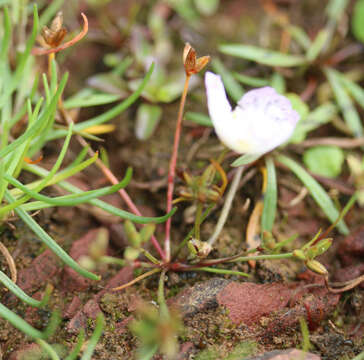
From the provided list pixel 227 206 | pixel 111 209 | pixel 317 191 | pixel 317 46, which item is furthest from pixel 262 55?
pixel 111 209

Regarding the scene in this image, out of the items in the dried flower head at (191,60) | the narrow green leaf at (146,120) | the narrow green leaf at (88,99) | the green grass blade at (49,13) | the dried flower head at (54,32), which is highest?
the green grass blade at (49,13)

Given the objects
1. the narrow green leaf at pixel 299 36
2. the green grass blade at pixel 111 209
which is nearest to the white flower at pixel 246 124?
the green grass blade at pixel 111 209

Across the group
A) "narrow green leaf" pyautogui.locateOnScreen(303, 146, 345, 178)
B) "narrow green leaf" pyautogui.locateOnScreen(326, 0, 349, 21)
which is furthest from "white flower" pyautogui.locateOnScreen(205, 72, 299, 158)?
"narrow green leaf" pyautogui.locateOnScreen(326, 0, 349, 21)

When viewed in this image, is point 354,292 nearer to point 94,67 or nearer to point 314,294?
point 314,294

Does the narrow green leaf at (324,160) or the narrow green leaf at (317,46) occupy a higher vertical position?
the narrow green leaf at (317,46)

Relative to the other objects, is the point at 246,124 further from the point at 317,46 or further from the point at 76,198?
the point at 317,46

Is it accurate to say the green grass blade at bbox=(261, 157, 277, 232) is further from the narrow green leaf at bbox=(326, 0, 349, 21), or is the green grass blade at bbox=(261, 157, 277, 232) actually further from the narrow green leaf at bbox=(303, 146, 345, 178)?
the narrow green leaf at bbox=(326, 0, 349, 21)

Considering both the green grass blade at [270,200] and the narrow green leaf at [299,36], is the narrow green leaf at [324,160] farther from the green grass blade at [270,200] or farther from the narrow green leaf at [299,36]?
the narrow green leaf at [299,36]
